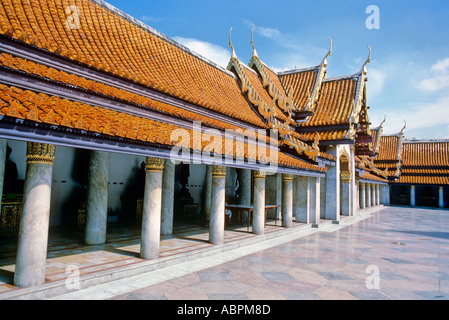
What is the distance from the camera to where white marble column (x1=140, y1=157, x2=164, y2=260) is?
7.30 m

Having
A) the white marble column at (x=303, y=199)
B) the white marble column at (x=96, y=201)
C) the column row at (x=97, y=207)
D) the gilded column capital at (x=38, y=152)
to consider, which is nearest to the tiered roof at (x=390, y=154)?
the white marble column at (x=303, y=199)

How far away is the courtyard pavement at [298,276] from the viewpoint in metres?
5.73

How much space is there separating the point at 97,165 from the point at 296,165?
7.40m

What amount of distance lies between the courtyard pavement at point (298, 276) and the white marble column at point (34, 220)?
71cm

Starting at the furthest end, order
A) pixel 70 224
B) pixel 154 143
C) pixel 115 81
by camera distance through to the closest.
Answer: pixel 70 224 < pixel 115 81 < pixel 154 143

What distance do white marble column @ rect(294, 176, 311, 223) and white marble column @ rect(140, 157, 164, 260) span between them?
367 inches

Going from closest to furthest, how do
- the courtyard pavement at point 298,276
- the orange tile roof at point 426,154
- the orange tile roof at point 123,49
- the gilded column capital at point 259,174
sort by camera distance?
the courtyard pavement at point 298,276, the orange tile roof at point 123,49, the gilded column capital at point 259,174, the orange tile roof at point 426,154

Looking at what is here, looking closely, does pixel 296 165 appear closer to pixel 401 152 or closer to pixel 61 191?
pixel 61 191

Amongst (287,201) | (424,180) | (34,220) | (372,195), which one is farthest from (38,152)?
(424,180)

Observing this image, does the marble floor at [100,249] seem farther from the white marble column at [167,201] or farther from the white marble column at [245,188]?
the white marble column at [245,188]

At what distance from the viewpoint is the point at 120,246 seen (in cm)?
855

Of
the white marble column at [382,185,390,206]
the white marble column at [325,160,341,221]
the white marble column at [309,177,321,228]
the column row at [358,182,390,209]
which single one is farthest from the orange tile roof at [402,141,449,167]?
the white marble column at [309,177,321,228]

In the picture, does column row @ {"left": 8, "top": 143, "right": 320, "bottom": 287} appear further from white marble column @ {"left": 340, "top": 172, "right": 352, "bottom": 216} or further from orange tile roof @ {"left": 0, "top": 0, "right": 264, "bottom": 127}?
white marble column @ {"left": 340, "top": 172, "right": 352, "bottom": 216}
